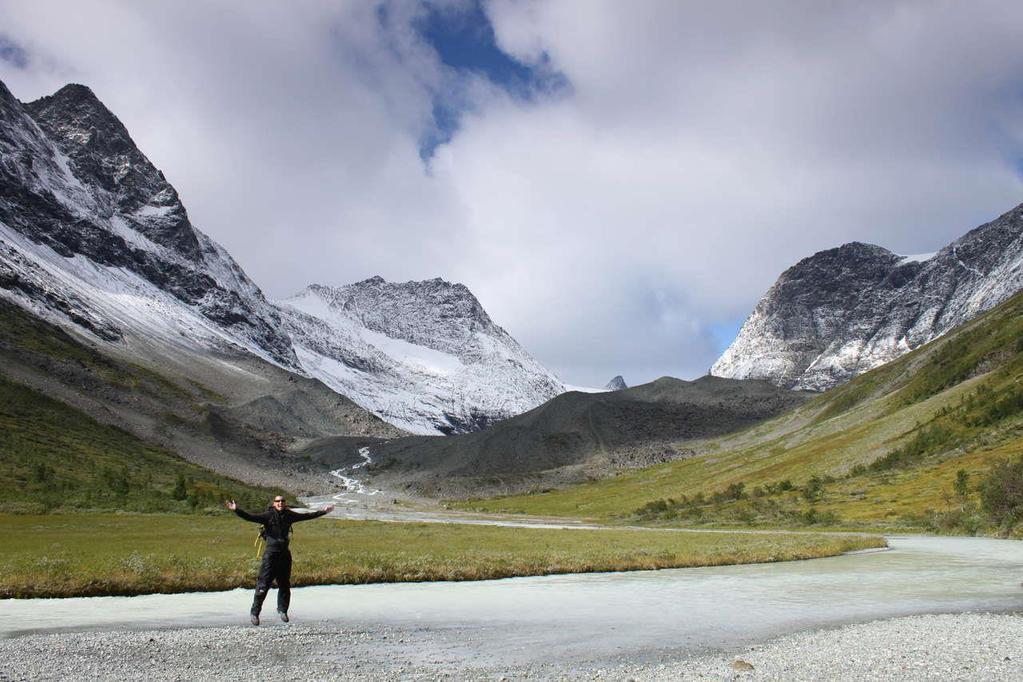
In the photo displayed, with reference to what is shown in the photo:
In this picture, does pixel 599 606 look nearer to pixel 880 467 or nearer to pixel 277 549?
pixel 277 549

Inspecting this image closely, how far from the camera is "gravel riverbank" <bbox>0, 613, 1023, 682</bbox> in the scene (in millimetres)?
15547

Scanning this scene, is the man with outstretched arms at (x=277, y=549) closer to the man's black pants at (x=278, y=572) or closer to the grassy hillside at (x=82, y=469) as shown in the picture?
the man's black pants at (x=278, y=572)

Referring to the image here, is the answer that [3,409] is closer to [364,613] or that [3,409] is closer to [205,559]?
[205,559]

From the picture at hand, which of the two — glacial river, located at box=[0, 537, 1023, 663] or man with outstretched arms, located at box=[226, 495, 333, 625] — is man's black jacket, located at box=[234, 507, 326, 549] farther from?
glacial river, located at box=[0, 537, 1023, 663]

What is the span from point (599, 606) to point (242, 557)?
21.8 meters

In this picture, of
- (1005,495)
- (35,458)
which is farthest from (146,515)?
(1005,495)

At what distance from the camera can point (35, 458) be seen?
116625 mm

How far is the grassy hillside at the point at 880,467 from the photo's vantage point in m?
92.9

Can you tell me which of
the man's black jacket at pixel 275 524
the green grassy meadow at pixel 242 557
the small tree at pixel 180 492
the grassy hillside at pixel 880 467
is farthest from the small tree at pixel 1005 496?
the small tree at pixel 180 492

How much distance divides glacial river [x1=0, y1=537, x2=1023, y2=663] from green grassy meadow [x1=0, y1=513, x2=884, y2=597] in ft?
5.12

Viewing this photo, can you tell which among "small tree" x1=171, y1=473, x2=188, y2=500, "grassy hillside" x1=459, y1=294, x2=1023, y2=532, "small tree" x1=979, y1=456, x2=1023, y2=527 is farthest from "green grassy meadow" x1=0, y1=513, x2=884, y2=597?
"grassy hillside" x1=459, y1=294, x2=1023, y2=532

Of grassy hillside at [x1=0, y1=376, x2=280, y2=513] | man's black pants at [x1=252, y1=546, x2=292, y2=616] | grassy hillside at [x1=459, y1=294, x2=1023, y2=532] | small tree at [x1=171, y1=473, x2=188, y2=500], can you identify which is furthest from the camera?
small tree at [x1=171, y1=473, x2=188, y2=500]

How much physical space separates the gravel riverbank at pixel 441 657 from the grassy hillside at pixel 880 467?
6210 cm

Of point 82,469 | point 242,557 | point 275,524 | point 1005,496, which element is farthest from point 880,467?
point 82,469
